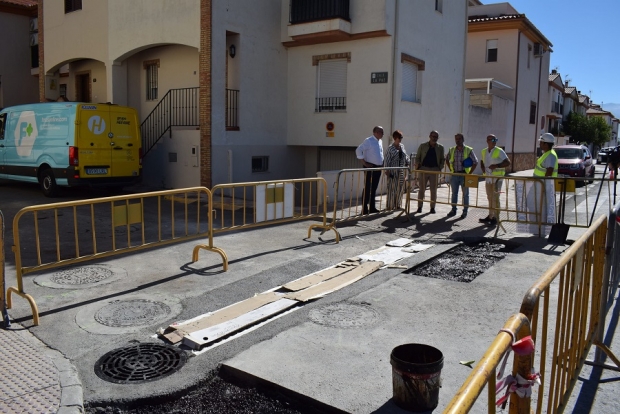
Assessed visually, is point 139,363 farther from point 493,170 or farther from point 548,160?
point 493,170

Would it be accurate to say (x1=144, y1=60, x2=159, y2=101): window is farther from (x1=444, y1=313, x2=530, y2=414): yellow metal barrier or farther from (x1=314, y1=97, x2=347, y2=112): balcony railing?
(x1=444, y1=313, x2=530, y2=414): yellow metal barrier

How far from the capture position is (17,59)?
23219 millimetres

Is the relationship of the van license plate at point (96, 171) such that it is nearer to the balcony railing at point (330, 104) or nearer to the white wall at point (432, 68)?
the balcony railing at point (330, 104)

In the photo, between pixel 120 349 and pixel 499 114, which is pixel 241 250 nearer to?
pixel 120 349

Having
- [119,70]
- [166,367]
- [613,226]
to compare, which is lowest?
[166,367]

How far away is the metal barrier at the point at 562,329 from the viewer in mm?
2084

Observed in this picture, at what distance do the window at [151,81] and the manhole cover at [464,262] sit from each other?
12.9m

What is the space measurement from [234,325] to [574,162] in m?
21.4

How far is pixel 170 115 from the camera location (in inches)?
668

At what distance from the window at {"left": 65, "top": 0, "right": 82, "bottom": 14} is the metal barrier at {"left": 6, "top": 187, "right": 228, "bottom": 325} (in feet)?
33.5

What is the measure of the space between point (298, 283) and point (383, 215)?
5519mm

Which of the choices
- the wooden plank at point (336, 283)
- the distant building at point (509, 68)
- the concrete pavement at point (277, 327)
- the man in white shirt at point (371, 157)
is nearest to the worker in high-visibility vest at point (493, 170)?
the concrete pavement at point (277, 327)

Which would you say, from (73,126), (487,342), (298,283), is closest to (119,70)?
(73,126)

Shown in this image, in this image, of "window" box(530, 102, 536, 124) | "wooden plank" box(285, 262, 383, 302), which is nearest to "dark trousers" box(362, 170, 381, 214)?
"wooden plank" box(285, 262, 383, 302)
